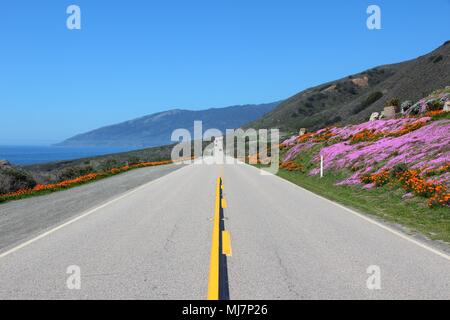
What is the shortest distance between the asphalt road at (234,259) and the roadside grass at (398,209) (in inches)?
33.8

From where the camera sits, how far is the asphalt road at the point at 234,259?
5434 millimetres

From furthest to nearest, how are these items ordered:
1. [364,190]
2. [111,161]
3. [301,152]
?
[111,161] → [301,152] → [364,190]

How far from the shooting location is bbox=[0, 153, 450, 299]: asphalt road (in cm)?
543

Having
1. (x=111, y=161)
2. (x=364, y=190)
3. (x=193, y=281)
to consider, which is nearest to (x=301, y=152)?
(x=364, y=190)

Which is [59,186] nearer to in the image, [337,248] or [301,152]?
[337,248]

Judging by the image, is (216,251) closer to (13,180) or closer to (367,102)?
(13,180)

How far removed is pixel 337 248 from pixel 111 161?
44101 millimetres

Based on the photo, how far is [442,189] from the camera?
13.4 m

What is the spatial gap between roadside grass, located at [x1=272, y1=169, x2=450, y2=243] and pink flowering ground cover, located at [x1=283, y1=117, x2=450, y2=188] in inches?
44.3

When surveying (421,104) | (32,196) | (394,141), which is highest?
(421,104)
